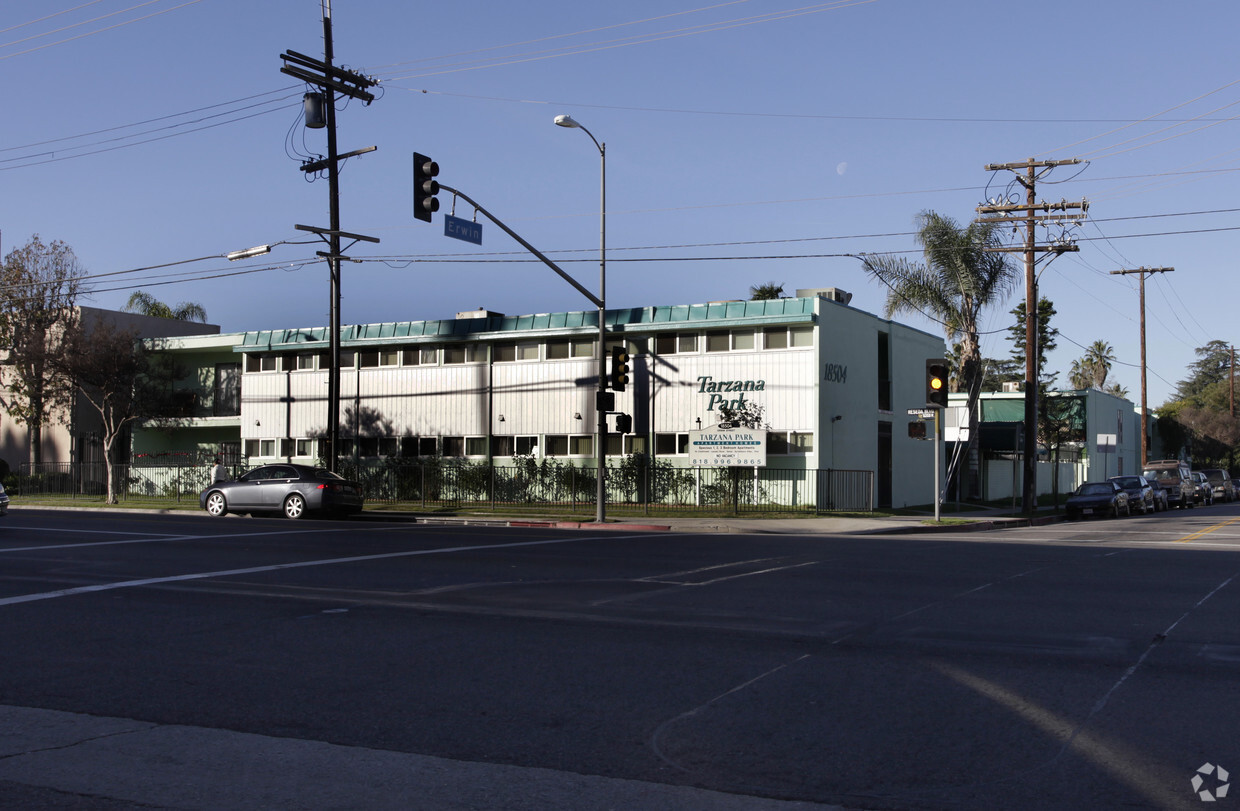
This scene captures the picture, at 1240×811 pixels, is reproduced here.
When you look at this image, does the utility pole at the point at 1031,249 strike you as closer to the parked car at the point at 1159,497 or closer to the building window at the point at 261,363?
the parked car at the point at 1159,497

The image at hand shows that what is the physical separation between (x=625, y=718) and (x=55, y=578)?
1022cm

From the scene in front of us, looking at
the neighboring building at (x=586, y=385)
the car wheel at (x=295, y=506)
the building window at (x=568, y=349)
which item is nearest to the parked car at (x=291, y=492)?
the car wheel at (x=295, y=506)

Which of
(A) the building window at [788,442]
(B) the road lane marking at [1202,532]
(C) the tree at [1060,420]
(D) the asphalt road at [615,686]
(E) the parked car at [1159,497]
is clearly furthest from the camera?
(C) the tree at [1060,420]

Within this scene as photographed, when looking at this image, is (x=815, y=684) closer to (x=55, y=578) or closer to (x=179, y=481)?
(x=55, y=578)

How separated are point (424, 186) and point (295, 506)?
12562mm

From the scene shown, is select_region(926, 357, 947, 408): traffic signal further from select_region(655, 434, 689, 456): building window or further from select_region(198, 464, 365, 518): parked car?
select_region(198, 464, 365, 518): parked car

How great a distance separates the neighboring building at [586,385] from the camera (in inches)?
1299

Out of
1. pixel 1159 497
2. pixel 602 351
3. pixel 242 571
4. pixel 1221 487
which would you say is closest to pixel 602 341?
pixel 602 351

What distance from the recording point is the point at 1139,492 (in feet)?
130

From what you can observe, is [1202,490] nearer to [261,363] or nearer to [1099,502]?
[1099,502]

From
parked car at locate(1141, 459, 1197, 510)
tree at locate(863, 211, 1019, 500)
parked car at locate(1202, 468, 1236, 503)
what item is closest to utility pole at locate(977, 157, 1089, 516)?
tree at locate(863, 211, 1019, 500)

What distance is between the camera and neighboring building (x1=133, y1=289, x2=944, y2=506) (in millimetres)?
33000

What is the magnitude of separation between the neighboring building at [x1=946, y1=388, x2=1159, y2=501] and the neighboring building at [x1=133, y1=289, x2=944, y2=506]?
12.0 feet

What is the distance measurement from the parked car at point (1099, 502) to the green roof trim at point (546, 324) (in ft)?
41.1
